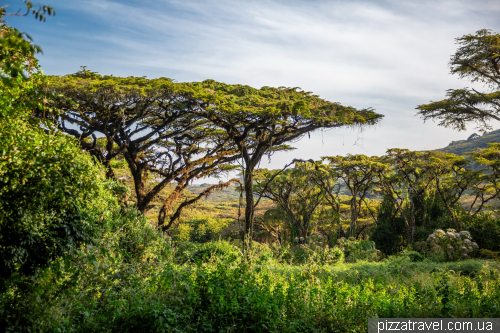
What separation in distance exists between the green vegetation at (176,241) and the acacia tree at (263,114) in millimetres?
61

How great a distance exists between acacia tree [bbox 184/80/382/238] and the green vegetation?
0.20ft

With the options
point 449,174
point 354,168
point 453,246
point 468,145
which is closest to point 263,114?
point 453,246

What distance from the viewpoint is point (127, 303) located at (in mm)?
3555

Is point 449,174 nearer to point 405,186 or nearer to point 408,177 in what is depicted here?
point 408,177

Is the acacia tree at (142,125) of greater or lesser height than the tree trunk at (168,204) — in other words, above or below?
above

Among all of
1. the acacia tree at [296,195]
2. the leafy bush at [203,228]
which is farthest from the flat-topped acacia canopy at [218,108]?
the leafy bush at [203,228]

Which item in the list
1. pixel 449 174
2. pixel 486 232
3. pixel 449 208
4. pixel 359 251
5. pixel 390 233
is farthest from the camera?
pixel 449 174

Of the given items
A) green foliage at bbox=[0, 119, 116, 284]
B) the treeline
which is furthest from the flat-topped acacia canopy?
green foliage at bbox=[0, 119, 116, 284]

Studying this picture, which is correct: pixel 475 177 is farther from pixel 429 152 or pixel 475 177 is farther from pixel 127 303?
pixel 127 303

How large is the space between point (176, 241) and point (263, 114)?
526 centimetres

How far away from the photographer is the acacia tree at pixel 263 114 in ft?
33.6

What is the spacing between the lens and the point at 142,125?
13.6 meters

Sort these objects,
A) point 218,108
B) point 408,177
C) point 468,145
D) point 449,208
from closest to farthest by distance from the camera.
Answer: point 218,108
point 449,208
point 408,177
point 468,145

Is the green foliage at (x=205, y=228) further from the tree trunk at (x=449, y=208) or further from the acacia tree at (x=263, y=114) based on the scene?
the acacia tree at (x=263, y=114)
